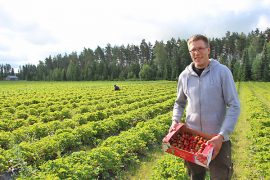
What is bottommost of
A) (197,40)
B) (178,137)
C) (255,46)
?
(178,137)

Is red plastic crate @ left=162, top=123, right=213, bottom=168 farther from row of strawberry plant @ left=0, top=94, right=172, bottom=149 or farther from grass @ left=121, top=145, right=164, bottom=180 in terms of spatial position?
row of strawberry plant @ left=0, top=94, right=172, bottom=149

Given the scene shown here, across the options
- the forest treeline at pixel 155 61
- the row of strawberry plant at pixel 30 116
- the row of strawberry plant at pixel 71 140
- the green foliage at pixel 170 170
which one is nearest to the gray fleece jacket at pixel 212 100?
the green foliage at pixel 170 170

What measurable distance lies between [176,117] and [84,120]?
9966 millimetres

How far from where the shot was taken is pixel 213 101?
390 centimetres

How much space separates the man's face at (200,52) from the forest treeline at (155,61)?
248 feet

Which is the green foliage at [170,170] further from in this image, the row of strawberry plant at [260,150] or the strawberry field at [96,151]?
the row of strawberry plant at [260,150]

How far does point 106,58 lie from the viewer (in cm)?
12488

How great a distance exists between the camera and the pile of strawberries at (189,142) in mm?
3930

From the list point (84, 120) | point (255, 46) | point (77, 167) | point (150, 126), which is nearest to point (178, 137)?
point (77, 167)

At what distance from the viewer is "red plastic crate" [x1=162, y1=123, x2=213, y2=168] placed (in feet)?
11.8

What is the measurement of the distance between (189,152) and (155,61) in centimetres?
9130

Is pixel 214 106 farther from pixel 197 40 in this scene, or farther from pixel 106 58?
pixel 106 58

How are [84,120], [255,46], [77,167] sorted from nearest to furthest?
1. [77,167]
2. [84,120]
3. [255,46]

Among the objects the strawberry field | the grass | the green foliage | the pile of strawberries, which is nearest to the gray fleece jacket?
the pile of strawberries
